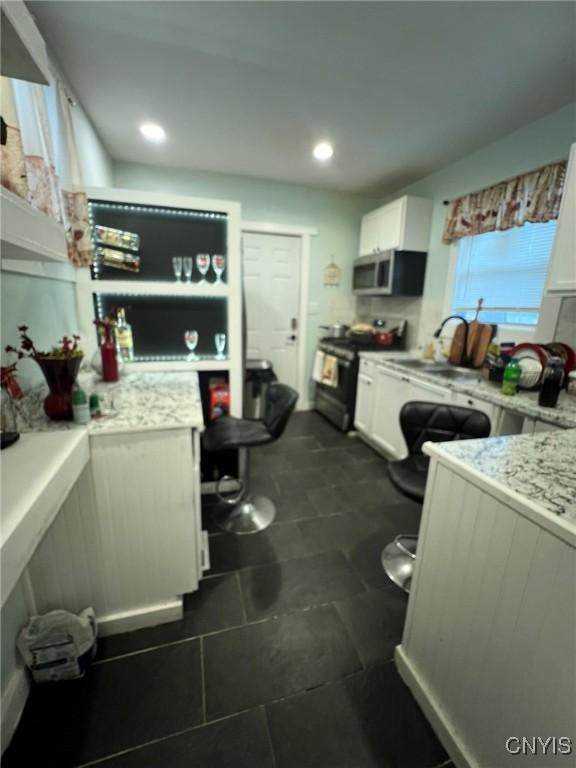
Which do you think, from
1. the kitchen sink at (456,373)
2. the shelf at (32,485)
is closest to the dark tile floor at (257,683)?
the shelf at (32,485)

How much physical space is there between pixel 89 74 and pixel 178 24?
73 cm

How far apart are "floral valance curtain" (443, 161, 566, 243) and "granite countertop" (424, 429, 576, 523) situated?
176 cm

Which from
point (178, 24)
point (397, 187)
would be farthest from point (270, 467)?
point (397, 187)

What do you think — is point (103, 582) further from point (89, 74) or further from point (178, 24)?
point (89, 74)

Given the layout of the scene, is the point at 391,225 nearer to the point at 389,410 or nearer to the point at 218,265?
the point at 389,410

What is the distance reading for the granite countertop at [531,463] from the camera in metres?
0.80

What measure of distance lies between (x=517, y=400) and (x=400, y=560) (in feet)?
3.57

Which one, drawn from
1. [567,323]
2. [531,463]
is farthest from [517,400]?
[531,463]

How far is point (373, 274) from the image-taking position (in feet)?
11.5

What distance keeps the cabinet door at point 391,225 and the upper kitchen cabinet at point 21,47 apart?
2901 mm

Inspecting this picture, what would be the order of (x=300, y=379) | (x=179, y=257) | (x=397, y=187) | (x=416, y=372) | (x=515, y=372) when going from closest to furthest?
(x=515, y=372), (x=179, y=257), (x=416, y=372), (x=397, y=187), (x=300, y=379)

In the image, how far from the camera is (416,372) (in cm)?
244

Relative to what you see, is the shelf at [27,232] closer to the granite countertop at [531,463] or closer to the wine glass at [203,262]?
the wine glass at [203,262]

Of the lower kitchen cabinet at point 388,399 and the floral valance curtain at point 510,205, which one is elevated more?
the floral valance curtain at point 510,205
